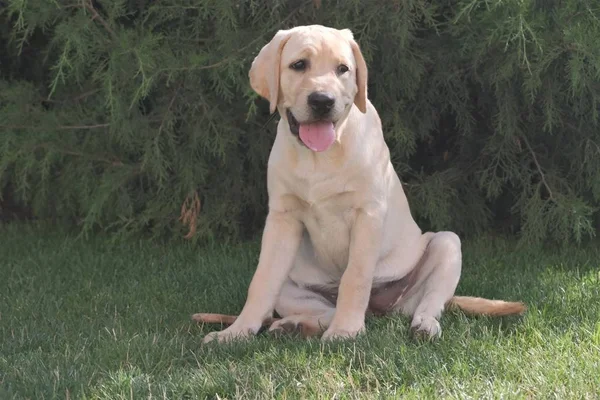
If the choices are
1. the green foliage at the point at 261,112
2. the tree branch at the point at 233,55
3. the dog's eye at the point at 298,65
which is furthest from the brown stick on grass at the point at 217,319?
the tree branch at the point at 233,55

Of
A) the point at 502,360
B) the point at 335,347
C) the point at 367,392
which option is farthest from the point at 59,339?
the point at 502,360

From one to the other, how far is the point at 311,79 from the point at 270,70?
0.19m

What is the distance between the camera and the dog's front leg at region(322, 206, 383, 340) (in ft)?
12.5

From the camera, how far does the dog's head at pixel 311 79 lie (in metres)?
3.68

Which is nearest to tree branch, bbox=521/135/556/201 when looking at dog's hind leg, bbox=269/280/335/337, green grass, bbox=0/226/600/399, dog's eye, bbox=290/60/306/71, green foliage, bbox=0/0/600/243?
green foliage, bbox=0/0/600/243

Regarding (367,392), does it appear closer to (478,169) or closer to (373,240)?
(373,240)

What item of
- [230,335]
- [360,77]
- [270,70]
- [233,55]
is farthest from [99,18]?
[230,335]

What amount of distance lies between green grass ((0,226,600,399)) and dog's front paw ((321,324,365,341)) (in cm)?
6

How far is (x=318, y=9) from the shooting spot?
5.31 meters

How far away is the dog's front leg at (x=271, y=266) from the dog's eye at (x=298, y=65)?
25.1 inches

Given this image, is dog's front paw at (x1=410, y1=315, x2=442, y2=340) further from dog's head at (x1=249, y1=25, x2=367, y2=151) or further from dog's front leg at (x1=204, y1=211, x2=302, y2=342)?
dog's head at (x1=249, y1=25, x2=367, y2=151)

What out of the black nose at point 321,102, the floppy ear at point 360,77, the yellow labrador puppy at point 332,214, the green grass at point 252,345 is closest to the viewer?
the green grass at point 252,345

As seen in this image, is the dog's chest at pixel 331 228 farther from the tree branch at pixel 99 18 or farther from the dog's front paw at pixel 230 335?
the tree branch at pixel 99 18

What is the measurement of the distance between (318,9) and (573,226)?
191 centimetres
